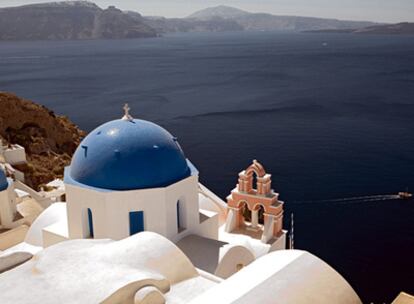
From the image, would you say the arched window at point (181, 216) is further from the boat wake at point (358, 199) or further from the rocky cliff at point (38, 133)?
the rocky cliff at point (38, 133)

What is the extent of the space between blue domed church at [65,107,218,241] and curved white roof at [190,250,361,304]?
4746mm

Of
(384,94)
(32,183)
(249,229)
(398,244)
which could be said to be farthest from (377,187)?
(384,94)

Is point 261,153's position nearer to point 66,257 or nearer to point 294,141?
point 294,141

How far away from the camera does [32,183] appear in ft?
108

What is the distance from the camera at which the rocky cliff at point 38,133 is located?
40.2 metres

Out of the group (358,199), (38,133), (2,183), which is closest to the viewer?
(2,183)

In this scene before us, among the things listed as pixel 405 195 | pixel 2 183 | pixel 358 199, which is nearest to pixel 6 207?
pixel 2 183

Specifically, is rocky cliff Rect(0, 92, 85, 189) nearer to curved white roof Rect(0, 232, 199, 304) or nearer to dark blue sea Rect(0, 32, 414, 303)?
dark blue sea Rect(0, 32, 414, 303)

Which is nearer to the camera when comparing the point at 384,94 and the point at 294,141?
the point at 294,141

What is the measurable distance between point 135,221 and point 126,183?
45.4 inches

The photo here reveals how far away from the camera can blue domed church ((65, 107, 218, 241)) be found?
1255 cm

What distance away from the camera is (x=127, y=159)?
12.6m

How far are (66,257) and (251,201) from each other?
361 inches

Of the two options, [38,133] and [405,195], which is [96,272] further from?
[38,133]
